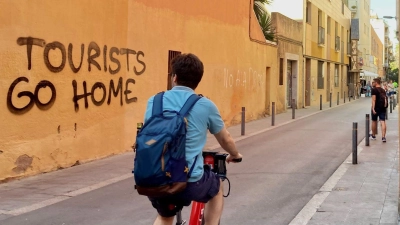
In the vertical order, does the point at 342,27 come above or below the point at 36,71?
above

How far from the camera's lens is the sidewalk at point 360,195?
6.11 m

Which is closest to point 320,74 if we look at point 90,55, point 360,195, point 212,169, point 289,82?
point 289,82

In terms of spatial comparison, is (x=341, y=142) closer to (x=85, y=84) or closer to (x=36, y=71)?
(x=85, y=84)

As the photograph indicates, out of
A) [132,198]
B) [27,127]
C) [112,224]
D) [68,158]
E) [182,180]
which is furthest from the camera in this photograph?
[68,158]

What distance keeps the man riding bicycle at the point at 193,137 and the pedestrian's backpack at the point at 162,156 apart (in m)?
0.11

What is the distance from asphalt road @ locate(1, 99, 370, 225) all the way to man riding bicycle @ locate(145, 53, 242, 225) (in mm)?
2461

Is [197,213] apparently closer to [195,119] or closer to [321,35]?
[195,119]

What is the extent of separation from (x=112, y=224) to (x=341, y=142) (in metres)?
8.99

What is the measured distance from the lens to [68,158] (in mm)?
10078

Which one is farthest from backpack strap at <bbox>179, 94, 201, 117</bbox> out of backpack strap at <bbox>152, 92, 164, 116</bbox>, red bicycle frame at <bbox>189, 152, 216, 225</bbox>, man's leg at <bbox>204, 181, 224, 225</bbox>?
man's leg at <bbox>204, 181, 224, 225</bbox>

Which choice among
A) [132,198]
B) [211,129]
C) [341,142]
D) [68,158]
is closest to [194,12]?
[341,142]

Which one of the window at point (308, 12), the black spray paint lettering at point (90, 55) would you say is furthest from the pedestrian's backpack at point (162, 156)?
the window at point (308, 12)

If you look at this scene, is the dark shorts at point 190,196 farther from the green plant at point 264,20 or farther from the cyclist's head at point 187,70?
the green plant at point 264,20

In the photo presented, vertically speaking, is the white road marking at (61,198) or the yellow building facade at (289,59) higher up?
the yellow building facade at (289,59)
